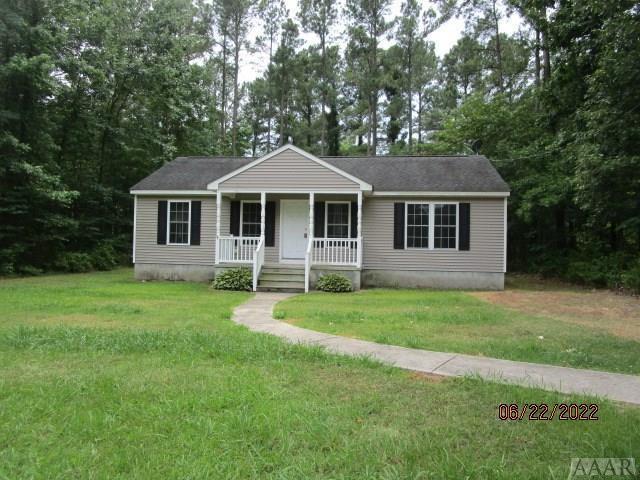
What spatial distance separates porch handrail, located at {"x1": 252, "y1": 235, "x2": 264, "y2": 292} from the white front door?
1.34m

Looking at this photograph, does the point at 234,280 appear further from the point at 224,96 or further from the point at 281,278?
the point at 224,96

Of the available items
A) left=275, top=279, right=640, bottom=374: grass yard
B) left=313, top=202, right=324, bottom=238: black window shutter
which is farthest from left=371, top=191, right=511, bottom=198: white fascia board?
left=275, top=279, right=640, bottom=374: grass yard

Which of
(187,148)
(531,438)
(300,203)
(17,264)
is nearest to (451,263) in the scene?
(300,203)

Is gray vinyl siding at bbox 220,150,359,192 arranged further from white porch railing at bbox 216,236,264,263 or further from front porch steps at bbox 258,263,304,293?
front porch steps at bbox 258,263,304,293

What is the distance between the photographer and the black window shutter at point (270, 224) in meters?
14.9

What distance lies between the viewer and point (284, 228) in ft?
48.9

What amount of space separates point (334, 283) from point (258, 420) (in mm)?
9688

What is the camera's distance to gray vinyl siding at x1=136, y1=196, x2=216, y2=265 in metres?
14.9

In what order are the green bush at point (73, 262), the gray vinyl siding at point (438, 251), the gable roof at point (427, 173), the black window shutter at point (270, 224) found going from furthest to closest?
the green bush at point (73, 262), the black window shutter at point (270, 224), the gable roof at point (427, 173), the gray vinyl siding at point (438, 251)

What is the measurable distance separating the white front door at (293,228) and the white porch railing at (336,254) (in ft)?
3.82

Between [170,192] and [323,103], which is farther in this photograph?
[323,103]

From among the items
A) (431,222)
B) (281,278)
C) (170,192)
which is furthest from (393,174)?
(170,192)

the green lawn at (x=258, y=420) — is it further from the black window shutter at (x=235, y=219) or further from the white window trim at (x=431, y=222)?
the black window shutter at (x=235, y=219)
